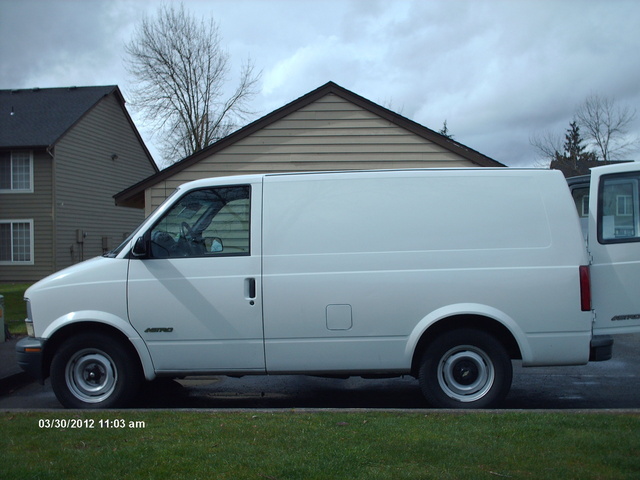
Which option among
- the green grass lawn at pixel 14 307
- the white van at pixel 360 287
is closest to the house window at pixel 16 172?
the green grass lawn at pixel 14 307

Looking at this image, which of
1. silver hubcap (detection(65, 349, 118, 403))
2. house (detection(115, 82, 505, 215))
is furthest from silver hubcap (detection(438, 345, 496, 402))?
house (detection(115, 82, 505, 215))

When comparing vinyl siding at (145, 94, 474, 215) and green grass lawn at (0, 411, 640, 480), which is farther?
vinyl siding at (145, 94, 474, 215)

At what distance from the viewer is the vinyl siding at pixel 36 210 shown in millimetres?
22203

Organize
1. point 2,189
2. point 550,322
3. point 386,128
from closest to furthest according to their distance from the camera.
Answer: point 550,322 → point 386,128 → point 2,189

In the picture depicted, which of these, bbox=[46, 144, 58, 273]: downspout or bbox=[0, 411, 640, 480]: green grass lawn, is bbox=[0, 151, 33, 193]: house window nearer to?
bbox=[46, 144, 58, 273]: downspout

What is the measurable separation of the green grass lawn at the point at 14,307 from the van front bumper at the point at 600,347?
9572mm

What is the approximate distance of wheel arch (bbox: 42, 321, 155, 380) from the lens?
5844mm

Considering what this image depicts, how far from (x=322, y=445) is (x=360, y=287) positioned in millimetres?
1623

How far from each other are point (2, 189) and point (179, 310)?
19.7m

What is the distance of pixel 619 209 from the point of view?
587cm

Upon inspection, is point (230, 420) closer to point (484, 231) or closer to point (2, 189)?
point (484, 231)

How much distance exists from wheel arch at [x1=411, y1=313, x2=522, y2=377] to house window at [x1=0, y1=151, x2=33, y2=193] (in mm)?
20303

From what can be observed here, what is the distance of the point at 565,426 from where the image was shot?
15.8 ft

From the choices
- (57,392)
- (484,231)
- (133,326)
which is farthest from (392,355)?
(57,392)
